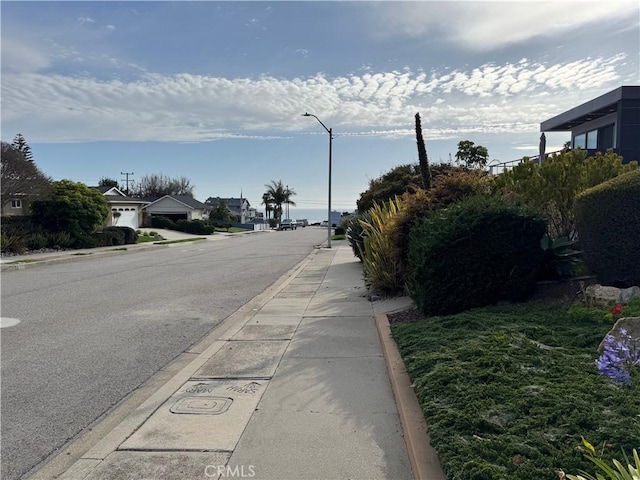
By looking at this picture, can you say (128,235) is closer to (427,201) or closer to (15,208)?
(15,208)

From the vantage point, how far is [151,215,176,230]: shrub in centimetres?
5891

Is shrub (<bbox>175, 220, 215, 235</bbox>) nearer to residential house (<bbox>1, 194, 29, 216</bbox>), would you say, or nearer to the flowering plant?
residential house (<bbox>1, 194, 29, 216</bbox>)

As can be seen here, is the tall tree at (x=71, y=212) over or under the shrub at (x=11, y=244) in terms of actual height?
over

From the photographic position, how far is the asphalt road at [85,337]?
4.54 metres

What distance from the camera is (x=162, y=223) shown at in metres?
60.0

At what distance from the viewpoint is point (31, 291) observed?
1255cm

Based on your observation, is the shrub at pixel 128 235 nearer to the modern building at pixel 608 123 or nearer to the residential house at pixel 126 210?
the residential house at pixel 126 210

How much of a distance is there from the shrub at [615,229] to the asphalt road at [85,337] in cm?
549

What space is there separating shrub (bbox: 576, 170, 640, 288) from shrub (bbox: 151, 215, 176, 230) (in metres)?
55.4

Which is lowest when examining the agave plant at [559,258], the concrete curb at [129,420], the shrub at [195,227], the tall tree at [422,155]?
the shrub at [195,227]

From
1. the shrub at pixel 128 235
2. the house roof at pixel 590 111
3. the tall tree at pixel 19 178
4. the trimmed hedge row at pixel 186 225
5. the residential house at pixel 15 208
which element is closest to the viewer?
the house roof at pixel 590 111

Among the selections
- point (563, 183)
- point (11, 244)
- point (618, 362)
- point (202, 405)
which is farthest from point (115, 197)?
point (618, 362)

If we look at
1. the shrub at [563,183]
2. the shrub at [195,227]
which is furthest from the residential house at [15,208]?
the shrub at [563,183]

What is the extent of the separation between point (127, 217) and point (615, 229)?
5063cm
